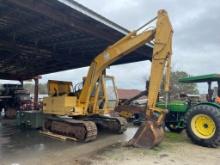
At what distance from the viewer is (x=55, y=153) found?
25.5 ft

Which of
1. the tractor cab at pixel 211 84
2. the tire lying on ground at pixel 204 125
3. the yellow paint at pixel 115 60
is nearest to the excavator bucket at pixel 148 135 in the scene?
the yellow paint at pixel 115 60

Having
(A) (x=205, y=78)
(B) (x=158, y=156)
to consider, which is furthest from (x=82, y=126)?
(A) (x=205, y=78)

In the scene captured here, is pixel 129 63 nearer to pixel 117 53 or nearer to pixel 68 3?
pixel 117 53

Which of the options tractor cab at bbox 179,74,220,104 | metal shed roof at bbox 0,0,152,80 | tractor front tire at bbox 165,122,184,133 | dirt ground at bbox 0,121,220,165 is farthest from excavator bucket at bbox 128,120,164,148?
metal shed roof at bbox 0,0,152,80

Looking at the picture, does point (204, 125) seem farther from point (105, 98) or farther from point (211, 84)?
point (105, 98)

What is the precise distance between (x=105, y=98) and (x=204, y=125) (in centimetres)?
378

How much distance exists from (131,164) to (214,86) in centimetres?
478

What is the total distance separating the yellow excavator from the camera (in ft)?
26.8

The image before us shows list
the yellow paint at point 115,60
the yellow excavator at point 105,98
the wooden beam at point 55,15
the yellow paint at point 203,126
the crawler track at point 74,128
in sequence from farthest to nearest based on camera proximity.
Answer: the crawler track at point 74,128 → the yellow paint at point 203,126 → the yellow paint at point 115,60 → the yellow excavator at point 105,98 → the wooden beam at point 55,15

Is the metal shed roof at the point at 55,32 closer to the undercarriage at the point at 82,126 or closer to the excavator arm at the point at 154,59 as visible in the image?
the excavator arm at the point at 154,59

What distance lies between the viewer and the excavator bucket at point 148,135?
25.7ft

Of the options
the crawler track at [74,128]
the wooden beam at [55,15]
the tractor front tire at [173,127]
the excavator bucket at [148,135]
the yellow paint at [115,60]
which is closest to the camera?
the wooden beam at [55,15]

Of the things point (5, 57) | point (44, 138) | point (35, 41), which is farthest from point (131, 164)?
point (5, 57)

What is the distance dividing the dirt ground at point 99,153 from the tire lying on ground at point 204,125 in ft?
0.81
